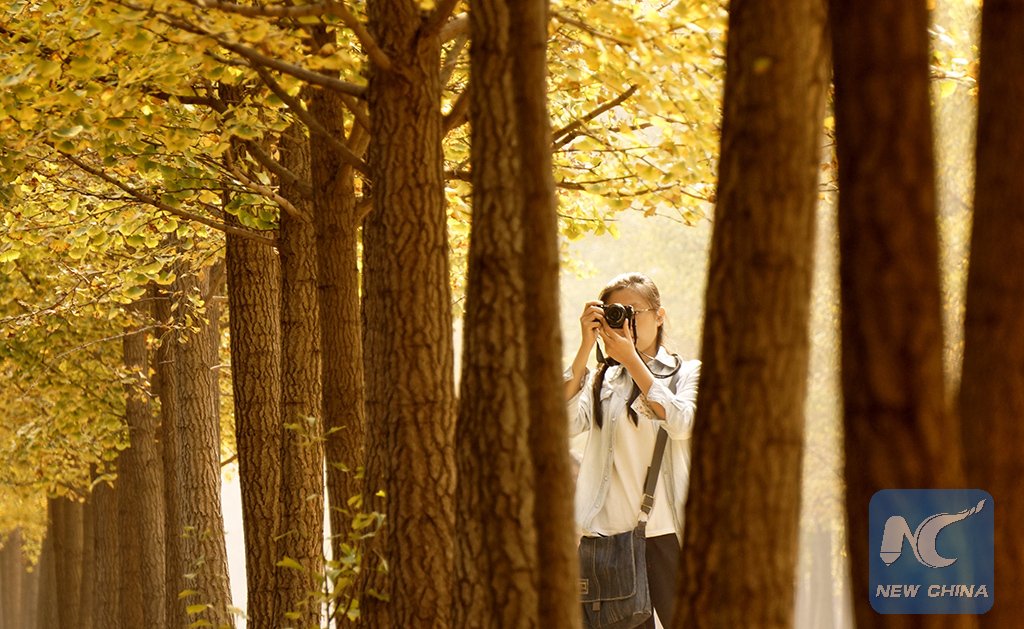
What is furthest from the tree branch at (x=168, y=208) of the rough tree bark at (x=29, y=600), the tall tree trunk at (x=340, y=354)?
the rough tree bark at (x=29, y=600)

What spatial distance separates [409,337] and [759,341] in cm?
258

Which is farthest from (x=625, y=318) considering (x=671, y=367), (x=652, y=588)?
(x=652, y=588)

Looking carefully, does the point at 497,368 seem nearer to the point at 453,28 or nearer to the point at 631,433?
the point at 631,433

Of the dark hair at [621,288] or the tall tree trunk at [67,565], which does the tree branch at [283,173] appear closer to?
the dark hair at [621,288]

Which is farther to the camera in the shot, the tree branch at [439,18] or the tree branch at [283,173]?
the tree branch at [283,173]

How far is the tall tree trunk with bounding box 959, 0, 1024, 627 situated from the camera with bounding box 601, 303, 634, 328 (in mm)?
2586

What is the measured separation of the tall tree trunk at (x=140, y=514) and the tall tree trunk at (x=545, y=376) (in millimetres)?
12905

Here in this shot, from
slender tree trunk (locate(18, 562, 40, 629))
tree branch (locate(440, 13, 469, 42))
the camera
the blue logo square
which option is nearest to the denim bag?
the camera

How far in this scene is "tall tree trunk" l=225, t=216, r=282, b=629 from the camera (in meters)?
9.12

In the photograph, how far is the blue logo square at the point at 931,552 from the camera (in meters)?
3.50

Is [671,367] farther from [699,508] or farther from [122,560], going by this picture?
[122,560]

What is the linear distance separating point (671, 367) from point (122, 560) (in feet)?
40.5

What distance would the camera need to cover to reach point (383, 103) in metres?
5.85

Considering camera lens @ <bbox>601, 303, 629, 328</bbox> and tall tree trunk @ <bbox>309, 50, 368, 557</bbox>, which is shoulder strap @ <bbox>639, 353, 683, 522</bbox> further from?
tall tree trunk @ <bbox>309, 50, 368, 557</bbox>
